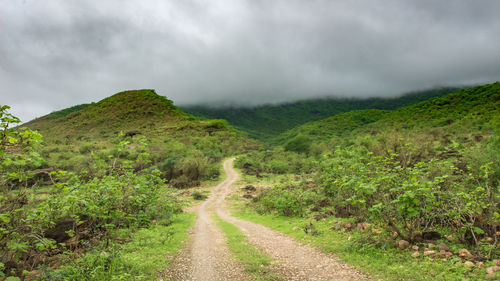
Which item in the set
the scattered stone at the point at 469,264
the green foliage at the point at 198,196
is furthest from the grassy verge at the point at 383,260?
the green foliage at the point at 198,196

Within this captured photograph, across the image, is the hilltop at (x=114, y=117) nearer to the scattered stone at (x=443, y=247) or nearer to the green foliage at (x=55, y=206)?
the green foliage at (x=55, y=206)

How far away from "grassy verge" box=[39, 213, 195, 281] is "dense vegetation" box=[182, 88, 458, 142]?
122 meters

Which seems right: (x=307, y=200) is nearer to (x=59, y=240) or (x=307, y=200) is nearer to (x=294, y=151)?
(x=59, y=240)

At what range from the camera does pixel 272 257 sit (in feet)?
22.5

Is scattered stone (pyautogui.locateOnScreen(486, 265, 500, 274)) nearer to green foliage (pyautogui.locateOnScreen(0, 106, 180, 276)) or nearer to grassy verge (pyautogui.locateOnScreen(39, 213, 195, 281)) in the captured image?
grassy verge (pyautogui.locateOnScreen(39, 213, 195, 281))

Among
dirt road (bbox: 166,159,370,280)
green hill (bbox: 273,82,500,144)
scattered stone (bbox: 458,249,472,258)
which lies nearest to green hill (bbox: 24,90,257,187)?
dirt road (bbox: 166,159,370,280)

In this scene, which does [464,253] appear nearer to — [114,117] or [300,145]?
[300,145]

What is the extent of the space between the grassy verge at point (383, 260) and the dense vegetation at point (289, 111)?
12211 cm

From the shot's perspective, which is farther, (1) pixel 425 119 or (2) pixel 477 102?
(1) pixel 425 119

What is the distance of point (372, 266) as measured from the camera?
5.59 meters

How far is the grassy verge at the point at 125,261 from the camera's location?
202 inches

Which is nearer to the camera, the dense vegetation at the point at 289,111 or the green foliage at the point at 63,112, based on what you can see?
the green foliage at the point at 63,112

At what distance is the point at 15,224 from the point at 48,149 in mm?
38341

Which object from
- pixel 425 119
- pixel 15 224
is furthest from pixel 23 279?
pixel 425 119
